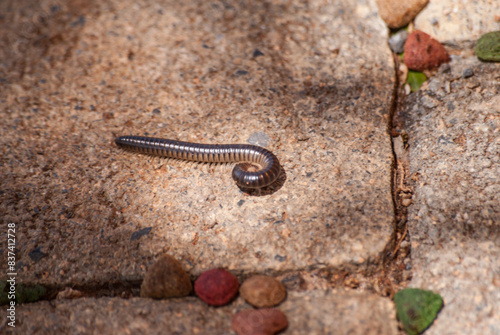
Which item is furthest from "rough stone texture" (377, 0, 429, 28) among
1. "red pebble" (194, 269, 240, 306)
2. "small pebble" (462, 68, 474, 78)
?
"red pebble" (194, 269, 240, 306)

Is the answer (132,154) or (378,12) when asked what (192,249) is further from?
(378,12)

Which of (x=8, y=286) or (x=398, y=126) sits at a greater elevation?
(x=398, y=126)

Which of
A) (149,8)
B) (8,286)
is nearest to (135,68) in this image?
(149,8)

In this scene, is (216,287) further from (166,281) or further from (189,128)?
(189,128)

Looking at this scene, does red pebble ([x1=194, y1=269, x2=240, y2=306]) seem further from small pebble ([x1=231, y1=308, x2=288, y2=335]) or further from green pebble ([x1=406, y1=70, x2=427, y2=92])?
green pebble ([x1=406, y1=70, x2=427, y2=92])

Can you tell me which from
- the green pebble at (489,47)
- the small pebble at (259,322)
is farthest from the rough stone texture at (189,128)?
the green pebble at (489,47)
